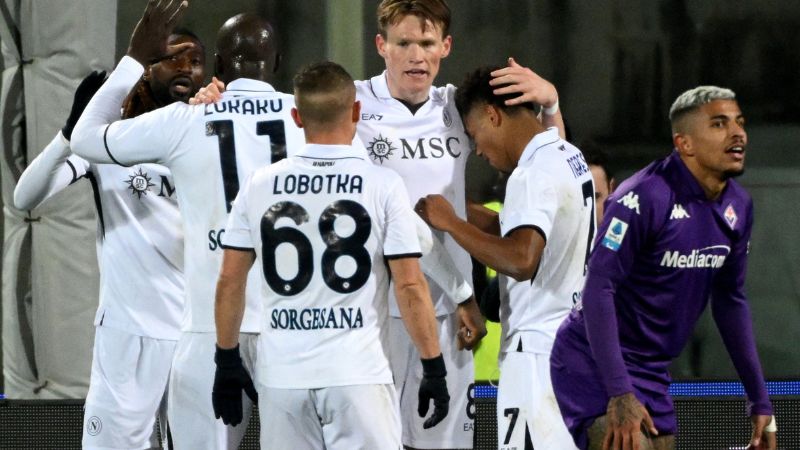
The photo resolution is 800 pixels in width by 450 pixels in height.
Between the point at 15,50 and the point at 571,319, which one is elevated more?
the point at 15,50

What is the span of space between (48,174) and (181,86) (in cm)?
62

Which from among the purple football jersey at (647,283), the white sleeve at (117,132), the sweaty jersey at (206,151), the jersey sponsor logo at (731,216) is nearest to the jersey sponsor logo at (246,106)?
the sweaty jersey at (206,151)

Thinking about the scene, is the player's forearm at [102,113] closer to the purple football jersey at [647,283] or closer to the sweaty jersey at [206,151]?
the sweaty jersey at [206,151]

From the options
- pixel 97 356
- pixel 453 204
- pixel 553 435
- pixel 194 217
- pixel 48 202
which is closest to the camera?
pixel 553 435

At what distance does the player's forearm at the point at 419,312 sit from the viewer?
3707mm

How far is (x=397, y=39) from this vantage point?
15.2 ft

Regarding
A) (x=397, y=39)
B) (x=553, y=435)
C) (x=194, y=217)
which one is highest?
(x=397, y=39)

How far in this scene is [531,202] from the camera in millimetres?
3904

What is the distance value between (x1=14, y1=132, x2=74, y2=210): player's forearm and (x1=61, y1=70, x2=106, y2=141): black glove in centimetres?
11

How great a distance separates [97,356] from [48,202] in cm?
227

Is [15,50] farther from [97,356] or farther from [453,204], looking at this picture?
[453,204]

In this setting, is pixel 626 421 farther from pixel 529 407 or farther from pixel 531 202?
pixel 531 202

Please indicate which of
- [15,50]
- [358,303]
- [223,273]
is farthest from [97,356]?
[15,50]

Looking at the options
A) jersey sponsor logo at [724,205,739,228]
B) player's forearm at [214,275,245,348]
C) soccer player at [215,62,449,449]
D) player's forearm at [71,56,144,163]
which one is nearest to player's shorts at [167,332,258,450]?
player's forearm at [214,275,245,348]
